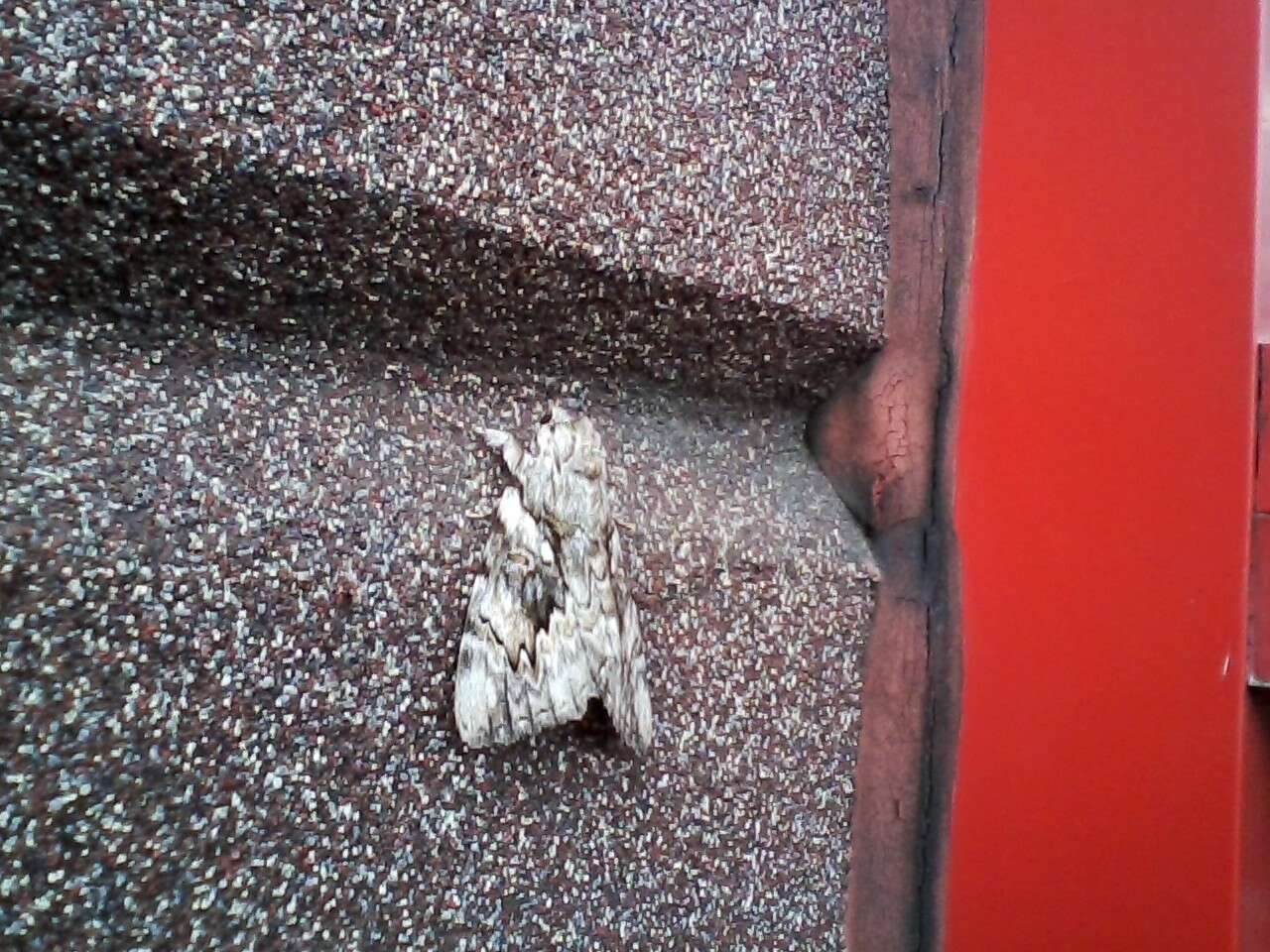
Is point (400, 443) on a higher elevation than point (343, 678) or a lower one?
higher

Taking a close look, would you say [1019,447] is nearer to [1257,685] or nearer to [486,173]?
[1257,685]

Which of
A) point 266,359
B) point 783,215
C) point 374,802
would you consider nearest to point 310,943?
point 374,802

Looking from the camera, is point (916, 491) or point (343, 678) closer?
point (343, 678)

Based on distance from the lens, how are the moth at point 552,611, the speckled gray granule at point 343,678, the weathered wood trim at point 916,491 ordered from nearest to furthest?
the speckled gray granule at point 343,678 → the moth at point 552,611 → the weathered wood trim at point 916,491

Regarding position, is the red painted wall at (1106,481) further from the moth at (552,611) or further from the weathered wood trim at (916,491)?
the moth at (552,611)

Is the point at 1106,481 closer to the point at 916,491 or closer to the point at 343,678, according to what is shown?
the point at 916,491

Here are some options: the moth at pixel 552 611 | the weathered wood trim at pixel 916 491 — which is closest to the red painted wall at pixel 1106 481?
the weathered wood trim at pixel 916 491

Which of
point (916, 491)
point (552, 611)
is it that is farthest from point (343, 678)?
point (916, 491)
